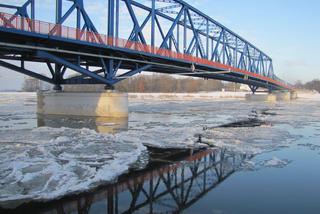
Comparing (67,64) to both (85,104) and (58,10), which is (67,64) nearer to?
(58,10)

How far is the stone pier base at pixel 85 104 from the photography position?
3123 cm

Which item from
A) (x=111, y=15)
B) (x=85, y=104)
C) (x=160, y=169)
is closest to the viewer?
(x=160, y=169)

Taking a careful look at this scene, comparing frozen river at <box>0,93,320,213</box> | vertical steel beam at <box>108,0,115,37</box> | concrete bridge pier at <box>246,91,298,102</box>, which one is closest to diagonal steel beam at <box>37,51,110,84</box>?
vertical steel beam at <box>108,0,115,37</box>

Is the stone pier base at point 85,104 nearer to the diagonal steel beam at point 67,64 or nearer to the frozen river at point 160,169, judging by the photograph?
the diagonal steel beam at point 67,64

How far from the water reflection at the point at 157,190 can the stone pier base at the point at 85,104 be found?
2042 cm

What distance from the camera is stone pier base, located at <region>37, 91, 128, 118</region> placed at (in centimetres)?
3123

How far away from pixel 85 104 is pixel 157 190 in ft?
82.3

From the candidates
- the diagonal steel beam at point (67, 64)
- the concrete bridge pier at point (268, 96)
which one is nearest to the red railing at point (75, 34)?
the diagonal steel beam at point (67, 64)

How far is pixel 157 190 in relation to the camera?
8188mm

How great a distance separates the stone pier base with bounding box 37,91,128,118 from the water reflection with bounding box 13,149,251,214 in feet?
67.0

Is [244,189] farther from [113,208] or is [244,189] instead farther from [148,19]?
[148,19]

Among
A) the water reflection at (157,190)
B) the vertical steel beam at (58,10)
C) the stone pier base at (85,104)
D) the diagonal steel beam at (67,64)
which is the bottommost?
the water reflection at (157,190)

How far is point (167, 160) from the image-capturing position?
451 inches

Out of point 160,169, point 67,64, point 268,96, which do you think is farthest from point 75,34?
point 268,96
